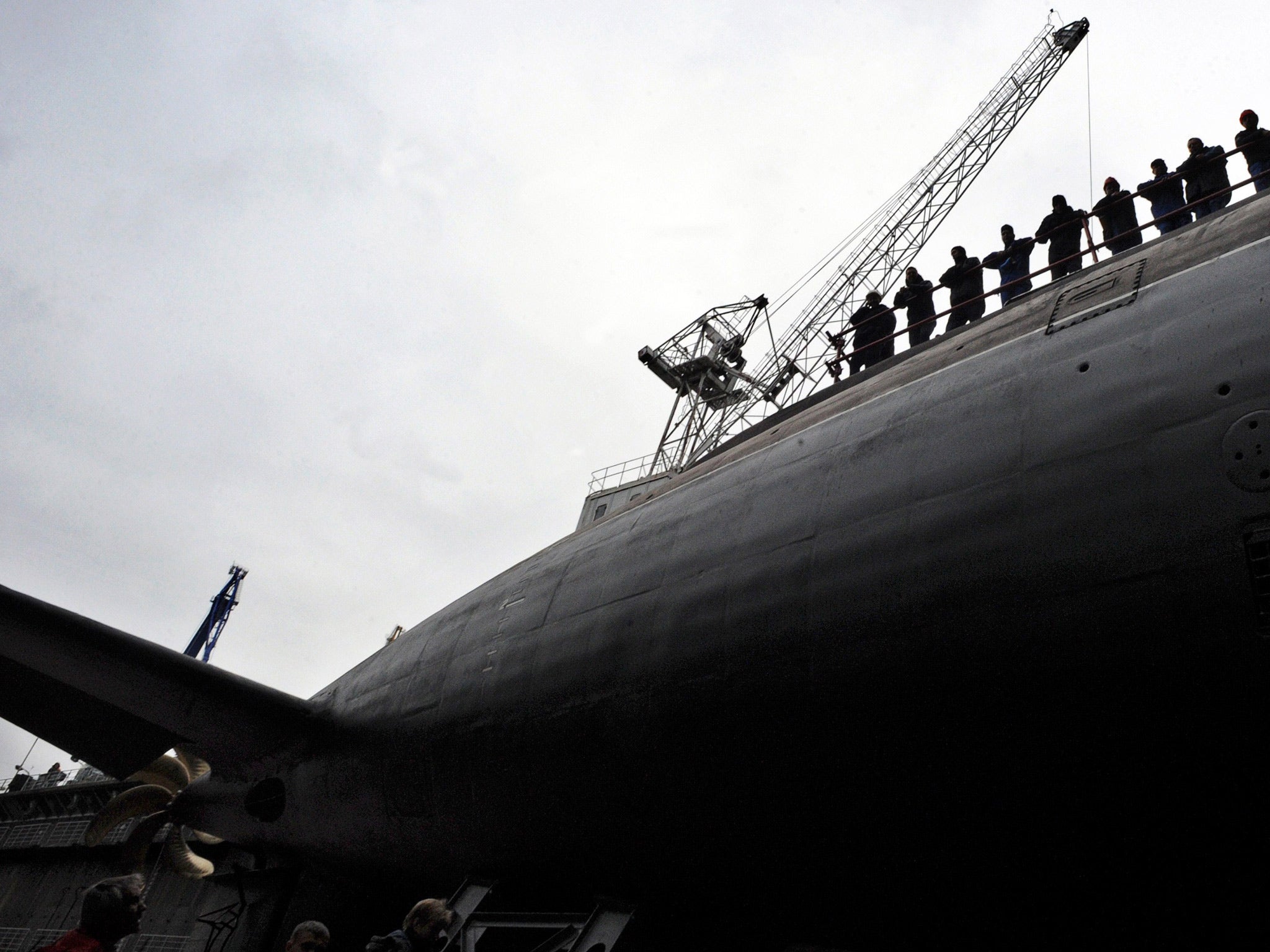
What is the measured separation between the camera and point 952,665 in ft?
16.6

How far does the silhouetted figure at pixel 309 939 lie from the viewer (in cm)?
511

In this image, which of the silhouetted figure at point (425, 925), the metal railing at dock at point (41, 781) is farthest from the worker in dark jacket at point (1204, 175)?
the metal railing at dock at point (41, 781)

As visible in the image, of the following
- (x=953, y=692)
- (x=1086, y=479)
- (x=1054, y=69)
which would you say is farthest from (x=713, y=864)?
(x=1054, y=69)

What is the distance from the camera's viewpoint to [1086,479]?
16.0 ft

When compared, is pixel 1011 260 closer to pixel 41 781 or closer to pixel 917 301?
pixel 917 301

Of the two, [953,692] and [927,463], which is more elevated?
[927,463]

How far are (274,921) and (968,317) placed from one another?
1193cm

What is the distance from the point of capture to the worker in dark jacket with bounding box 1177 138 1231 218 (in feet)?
28.3

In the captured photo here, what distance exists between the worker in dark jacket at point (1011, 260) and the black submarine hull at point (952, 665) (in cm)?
198

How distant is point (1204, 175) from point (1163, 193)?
0.40m

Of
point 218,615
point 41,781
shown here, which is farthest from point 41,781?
point 218,615

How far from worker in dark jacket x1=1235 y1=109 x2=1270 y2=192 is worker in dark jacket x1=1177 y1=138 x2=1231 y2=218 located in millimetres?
192

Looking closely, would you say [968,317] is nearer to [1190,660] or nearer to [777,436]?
[777,436]

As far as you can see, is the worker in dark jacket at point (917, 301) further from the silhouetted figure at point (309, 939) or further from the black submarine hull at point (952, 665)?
the silhouetted figure at point (309, 939)
